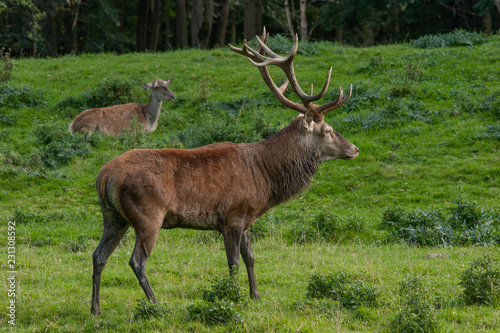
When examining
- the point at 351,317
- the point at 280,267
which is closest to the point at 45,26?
the point at 280,267

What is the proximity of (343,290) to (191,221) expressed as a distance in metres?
1.82

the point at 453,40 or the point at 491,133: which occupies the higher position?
the point at 453,40

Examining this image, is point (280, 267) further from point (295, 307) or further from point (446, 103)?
point (446, 103)

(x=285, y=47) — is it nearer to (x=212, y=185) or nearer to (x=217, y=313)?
(x=212, y=185)

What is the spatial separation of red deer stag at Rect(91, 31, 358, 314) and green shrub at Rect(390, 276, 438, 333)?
192 centimetres

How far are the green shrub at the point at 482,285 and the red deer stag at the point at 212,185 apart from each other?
7.51ft

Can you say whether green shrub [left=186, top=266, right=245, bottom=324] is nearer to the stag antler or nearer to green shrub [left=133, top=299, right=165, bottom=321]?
green shrub [left=133, top=299, right=165, bottom=321]

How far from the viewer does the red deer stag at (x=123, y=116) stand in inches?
625

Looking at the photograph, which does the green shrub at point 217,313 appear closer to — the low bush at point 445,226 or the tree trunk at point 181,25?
the low bush at point 445,226

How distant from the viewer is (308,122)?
8.09m

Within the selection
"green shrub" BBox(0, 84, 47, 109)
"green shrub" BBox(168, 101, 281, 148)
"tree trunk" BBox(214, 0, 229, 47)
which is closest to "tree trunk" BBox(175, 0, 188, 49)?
"tree trunk" BBox(214, 0, 229, 47)

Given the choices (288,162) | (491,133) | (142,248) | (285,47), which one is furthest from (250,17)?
(142,248)

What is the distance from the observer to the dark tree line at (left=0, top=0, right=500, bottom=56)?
1061 inches

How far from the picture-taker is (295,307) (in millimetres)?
6602
